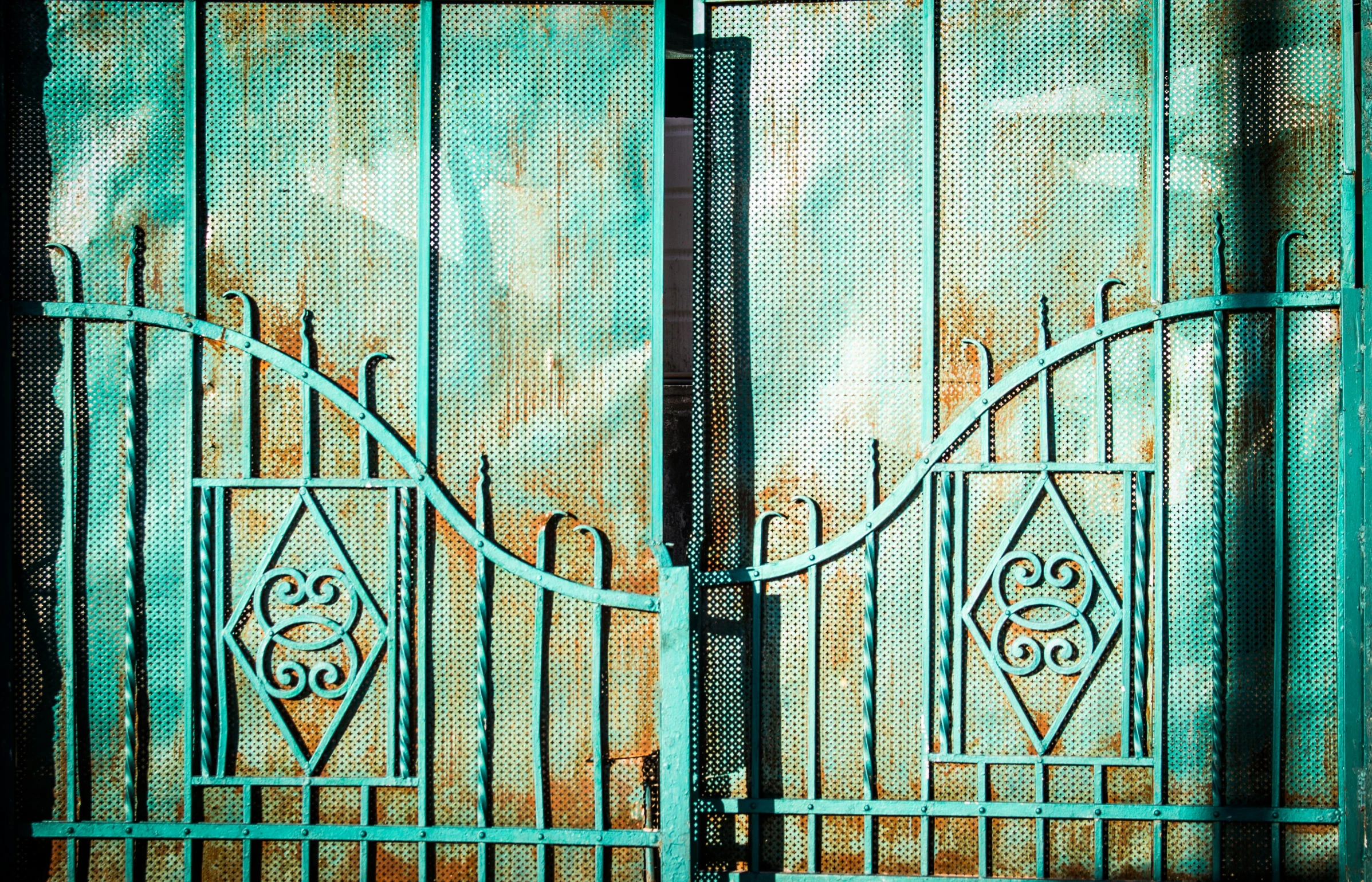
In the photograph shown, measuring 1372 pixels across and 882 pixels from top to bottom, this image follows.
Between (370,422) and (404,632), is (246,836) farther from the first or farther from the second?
(370,422)

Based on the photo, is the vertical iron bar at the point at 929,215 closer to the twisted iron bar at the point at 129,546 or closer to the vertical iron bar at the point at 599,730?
the vertical iron bar at the point at 599,730

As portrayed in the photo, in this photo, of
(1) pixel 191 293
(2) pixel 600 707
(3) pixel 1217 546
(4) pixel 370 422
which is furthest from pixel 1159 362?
(1) pixel 191 293

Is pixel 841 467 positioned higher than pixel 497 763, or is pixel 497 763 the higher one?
pixel 841 467

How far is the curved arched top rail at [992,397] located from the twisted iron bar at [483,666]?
679mm

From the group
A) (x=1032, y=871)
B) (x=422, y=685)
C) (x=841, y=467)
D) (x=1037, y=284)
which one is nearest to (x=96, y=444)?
(x=422, y=685)

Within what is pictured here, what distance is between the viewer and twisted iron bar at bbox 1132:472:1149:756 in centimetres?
322

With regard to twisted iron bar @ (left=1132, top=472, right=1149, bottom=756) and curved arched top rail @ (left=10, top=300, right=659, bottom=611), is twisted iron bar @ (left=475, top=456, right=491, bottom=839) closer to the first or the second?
curved arched top rail @ (left=10, top=300, right=659, bottom=611)

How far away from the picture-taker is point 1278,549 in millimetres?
3215

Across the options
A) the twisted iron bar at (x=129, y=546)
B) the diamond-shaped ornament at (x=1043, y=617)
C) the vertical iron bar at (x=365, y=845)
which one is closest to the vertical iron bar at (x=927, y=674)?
the diamond-shaped ornament at (x=1043, y=617)

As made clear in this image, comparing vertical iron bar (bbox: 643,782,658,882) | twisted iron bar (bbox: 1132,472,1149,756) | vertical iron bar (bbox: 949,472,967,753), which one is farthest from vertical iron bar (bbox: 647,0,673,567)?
twisted iron bar (bbox: 1132,472,1149,756)

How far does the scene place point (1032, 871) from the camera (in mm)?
3287

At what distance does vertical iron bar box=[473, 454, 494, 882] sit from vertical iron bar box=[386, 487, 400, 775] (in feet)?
0.82

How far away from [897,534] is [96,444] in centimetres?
256

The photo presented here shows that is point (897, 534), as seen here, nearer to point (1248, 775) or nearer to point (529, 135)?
point (1248, 775)
